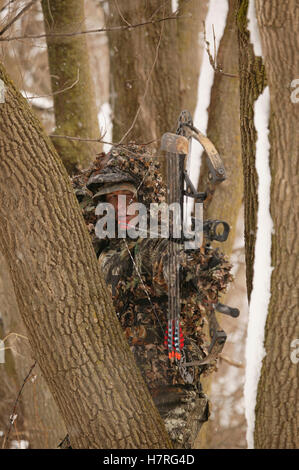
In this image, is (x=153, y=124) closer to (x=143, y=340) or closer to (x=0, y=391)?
(x=143, y=340)

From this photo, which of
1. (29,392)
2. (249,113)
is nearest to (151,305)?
(249,113)

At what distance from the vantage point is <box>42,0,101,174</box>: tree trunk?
4.88 m

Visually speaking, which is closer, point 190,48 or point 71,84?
point 71,84

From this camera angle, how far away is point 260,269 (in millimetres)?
2797

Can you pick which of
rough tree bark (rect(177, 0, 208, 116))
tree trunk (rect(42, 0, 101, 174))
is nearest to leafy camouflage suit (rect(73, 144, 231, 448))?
tree trunk (rect(42, 0, 101, 174))

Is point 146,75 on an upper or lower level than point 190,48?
lower

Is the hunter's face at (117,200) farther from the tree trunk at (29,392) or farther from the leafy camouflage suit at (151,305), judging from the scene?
the tree trunk at (29,392)

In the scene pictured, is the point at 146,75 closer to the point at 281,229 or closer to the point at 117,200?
the point at 117,200

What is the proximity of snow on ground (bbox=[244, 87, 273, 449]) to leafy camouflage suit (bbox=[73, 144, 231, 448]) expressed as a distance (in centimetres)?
29

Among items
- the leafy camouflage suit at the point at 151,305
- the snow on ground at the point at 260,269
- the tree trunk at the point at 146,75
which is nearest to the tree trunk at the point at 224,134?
the tree trunk at the point at 146,75

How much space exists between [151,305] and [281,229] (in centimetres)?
93

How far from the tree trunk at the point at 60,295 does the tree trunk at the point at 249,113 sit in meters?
0.77

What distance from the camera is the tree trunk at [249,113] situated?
2861 mm

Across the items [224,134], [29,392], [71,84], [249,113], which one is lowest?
[29,392]
